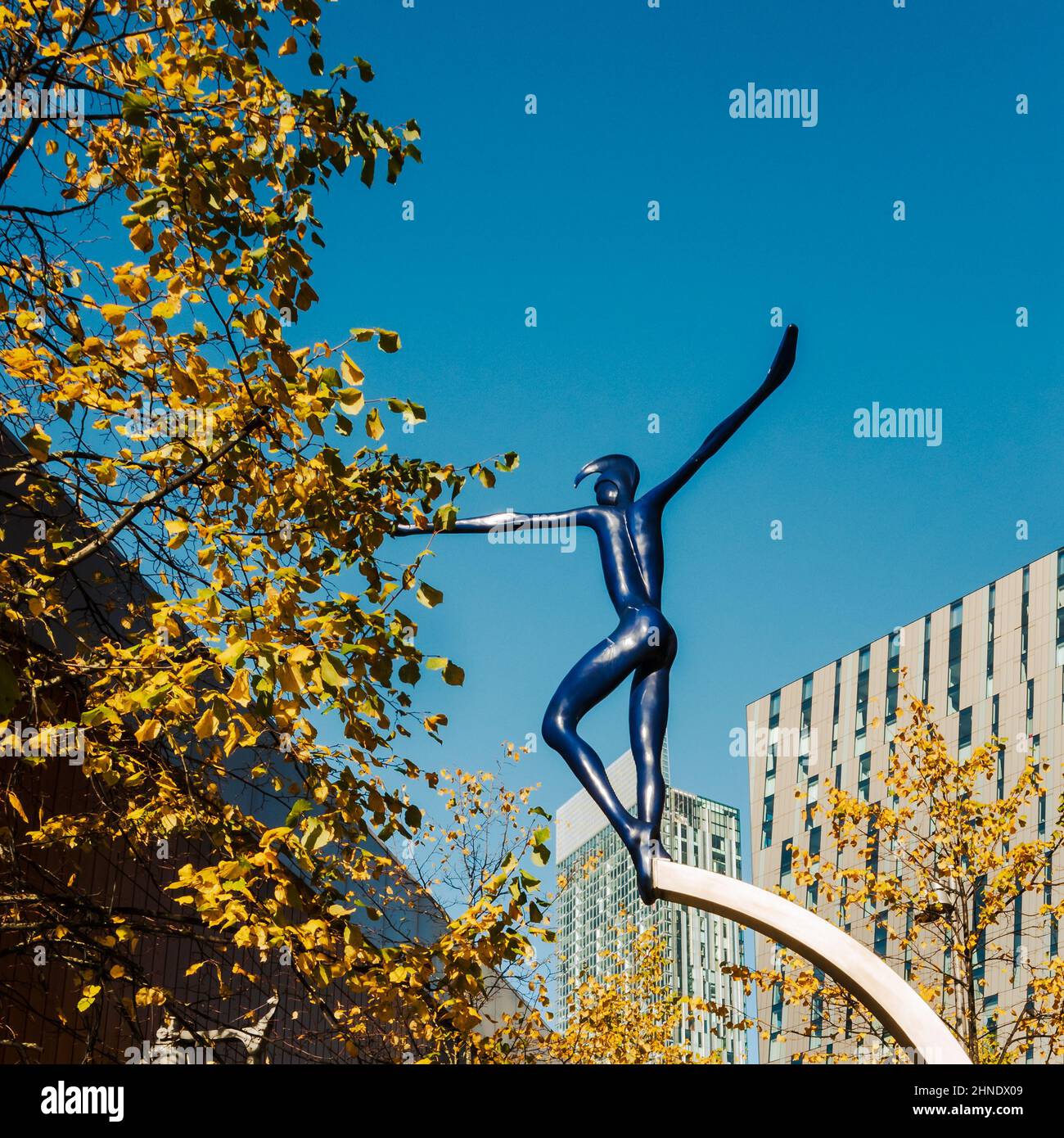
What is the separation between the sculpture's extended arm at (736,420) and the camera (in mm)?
5805

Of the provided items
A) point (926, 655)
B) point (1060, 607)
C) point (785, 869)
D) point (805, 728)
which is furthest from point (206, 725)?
point (805, 728)

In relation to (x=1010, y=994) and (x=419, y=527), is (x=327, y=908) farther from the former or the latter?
(x=1010, y=994)

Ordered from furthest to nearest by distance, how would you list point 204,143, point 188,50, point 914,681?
point 914,681
point 188,50
point 204,143

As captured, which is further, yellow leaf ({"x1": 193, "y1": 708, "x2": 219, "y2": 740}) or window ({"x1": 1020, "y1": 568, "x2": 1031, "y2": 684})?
window ({"x1": 1020, "y1": 568, "x2": 1031, "y2": 684})

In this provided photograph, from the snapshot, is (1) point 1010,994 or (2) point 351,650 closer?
(2) point 351,650

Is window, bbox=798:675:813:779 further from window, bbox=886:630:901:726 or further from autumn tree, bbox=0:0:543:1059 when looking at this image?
autumn tree, bbox=0:0:543:1059

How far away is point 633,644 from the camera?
213 inches

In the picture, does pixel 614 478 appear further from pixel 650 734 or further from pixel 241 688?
pixel 241 688

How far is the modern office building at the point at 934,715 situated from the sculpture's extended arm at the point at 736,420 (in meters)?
39.9

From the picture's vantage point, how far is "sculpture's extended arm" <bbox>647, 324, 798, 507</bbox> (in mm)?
5805

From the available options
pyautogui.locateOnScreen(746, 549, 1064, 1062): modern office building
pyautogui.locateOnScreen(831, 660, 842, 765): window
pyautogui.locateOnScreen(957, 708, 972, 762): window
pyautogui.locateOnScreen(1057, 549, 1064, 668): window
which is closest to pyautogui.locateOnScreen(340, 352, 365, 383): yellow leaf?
pyautogui.locateOnScreen(746, 549, 1064, 1062): modern office building
